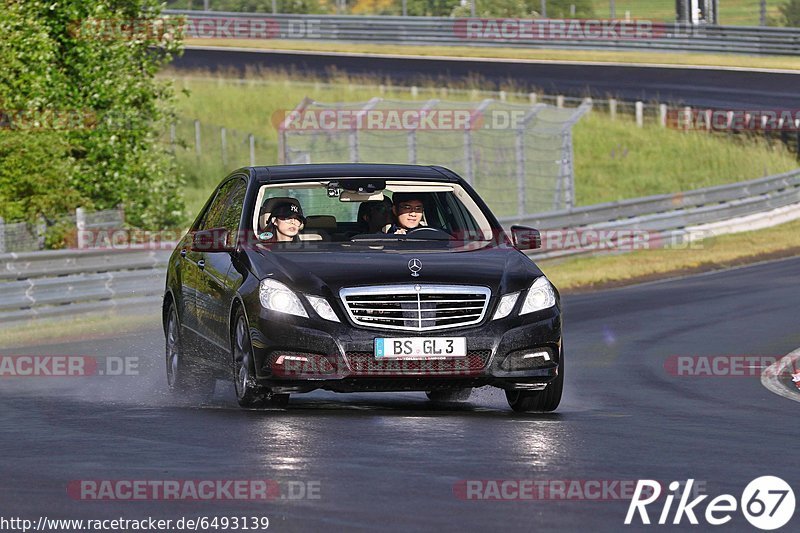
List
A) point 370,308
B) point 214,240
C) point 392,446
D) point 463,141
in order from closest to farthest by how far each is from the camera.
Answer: point 392,446
point 370,308
point 214,240
point 463,141

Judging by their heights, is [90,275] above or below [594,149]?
above

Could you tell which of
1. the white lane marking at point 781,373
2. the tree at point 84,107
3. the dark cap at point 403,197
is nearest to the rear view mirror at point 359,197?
the dark cap at point 403,197

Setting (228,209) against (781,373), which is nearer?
(228,209)

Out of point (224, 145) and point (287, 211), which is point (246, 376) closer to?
point (287, 211)

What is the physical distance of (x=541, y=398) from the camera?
11.1 m

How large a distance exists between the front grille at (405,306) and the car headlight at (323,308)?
0.10 metres

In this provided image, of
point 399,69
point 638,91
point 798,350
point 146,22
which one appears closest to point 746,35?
point 638,91

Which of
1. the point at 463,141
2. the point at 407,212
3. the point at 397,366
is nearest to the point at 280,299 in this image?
the point at 397,366

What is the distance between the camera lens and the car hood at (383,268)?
34.4ft

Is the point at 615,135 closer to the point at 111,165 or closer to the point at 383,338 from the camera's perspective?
the point at 111,165

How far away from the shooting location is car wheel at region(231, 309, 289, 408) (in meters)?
10.6

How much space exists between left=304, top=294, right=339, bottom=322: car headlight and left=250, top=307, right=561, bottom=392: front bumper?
0.14 ft

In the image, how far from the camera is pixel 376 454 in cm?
870

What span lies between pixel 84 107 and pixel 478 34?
3140 cm
